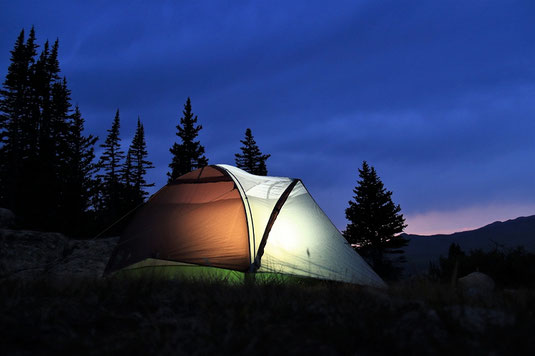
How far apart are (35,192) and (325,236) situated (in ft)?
70.7

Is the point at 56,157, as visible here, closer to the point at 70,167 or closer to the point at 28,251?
the point at 70,167

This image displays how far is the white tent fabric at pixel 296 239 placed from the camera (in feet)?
21.9

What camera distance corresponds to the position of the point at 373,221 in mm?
42969

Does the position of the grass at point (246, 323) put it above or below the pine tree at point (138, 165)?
below

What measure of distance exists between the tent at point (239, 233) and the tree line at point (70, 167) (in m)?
14.5

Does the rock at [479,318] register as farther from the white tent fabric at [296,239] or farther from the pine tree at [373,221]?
the pine tree at [373,221]

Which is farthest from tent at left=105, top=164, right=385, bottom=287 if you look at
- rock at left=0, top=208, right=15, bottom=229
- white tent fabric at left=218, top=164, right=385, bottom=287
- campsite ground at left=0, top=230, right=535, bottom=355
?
rock at left=0, top=208, right=15, bottom=229

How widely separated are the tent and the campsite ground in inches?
92.4

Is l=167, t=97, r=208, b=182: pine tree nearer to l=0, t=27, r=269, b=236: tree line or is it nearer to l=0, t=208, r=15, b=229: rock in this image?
l=0, t=27, r=269, b=236: tree line

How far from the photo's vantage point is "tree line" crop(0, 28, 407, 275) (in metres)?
21.3

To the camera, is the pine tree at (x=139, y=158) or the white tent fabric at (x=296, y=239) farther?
the pine tree at (x=139, y=158)

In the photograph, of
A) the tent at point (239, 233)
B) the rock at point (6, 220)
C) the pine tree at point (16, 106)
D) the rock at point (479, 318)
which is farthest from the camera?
the pine tree at point (16, 106)

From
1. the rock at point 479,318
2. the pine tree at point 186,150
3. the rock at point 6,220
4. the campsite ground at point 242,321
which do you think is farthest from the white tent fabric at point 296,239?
the pine tree at point 186,150

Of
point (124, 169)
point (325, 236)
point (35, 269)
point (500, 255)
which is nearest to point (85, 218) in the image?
point (35, 269)
